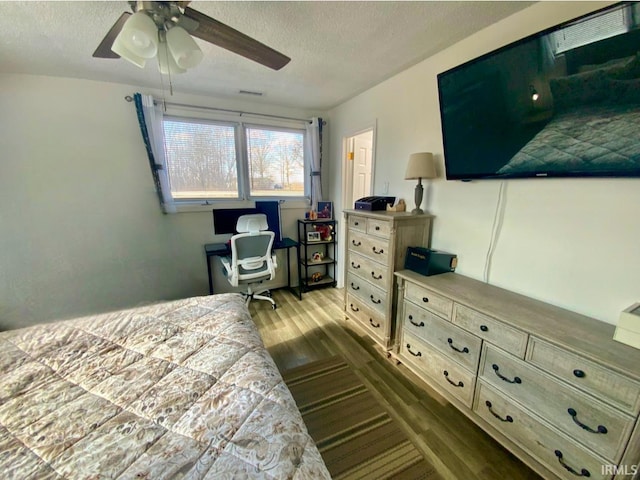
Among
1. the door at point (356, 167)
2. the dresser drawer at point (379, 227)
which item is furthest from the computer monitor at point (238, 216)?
the dresser drawer at point (379, 227)

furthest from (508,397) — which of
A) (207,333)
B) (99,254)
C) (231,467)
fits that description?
(99,254)

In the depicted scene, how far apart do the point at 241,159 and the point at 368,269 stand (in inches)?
84.5

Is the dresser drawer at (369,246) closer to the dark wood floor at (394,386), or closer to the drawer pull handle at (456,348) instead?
the drawer pull handle at (456,348)

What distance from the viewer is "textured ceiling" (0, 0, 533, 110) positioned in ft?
4.61

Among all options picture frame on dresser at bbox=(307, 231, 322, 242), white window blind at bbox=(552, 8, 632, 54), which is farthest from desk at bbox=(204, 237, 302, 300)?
white window blind at bbox=(552, 8, 632, 54)

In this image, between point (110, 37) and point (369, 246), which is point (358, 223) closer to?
point (369, 246)

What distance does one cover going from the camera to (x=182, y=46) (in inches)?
47.8

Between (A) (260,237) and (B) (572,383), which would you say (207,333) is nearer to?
(A) (260,237)

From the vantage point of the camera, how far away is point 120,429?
0.80 meters

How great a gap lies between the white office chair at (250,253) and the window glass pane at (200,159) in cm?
78

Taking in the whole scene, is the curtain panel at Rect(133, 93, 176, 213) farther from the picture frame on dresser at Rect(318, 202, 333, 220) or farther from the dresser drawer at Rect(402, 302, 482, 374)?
the dresser drawer at Rect(402, 302, 482, 374)

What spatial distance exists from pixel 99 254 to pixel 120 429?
101 inches

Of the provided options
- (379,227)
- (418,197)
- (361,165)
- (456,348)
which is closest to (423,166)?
(418,197)

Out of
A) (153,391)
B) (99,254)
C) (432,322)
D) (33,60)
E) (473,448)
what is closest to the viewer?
(153,391)
